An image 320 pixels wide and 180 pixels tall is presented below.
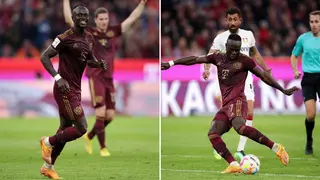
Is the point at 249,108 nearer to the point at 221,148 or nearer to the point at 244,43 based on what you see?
the point at 244,43

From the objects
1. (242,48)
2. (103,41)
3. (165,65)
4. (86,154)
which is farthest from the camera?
(103,41)

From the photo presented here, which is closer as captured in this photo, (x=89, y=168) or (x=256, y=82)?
(x=89, y=168)

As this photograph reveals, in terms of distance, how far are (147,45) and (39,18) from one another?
Result: 4.12 meters

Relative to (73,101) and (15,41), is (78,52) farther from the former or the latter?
(15,41)

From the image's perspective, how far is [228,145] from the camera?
18453 millimetres

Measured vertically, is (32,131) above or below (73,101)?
below

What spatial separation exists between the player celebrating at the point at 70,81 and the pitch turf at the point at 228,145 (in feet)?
5.11

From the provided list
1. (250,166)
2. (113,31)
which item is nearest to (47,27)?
(113,31)

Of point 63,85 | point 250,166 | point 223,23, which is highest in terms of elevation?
point 63,85

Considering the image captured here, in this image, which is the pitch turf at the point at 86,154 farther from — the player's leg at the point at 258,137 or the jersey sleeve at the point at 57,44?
the jersey sleeve at the point at 57,44

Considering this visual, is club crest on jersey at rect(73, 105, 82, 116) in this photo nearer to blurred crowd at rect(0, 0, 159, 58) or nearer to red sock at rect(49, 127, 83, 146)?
red sock at rect(49, 127, 83, 146)

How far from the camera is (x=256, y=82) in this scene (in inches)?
1057

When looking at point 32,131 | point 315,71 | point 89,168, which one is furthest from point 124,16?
point 89,168

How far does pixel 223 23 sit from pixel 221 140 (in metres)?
18.8
